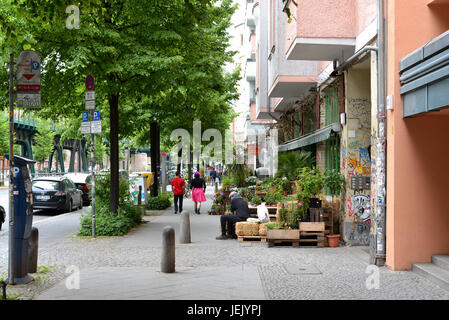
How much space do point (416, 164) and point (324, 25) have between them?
4343mm

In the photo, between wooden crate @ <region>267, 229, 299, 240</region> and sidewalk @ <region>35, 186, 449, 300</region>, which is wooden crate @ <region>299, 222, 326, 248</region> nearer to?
wooden crate @ <region>267, 229, 299, 240</region>

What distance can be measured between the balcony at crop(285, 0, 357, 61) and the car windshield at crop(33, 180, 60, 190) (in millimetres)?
13127

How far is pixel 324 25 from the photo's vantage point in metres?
11.4

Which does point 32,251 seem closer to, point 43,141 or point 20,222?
point 20,222

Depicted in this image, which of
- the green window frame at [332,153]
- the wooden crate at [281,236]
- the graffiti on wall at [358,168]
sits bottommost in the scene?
the wooden crate at [281,236]

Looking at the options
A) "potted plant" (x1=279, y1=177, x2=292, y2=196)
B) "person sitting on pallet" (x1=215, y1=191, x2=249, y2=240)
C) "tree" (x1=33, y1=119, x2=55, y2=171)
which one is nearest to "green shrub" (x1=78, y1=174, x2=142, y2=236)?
"person sitting on pallet" (x1=215, y1=191, x2=249, y2=240)

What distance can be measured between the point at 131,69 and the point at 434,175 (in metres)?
7.49

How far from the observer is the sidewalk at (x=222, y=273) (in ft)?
22.2

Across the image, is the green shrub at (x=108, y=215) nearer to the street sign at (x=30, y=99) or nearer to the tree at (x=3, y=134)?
the street sign at (x=30, y=99)

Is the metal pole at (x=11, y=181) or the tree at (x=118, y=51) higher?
the tree at (x=118, y=51)

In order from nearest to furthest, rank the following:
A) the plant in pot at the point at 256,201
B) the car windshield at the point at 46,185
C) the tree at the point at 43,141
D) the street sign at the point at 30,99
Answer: the street sign at the point at 30,99 < the plant in pot at the point at 256,201 < the car windshield at the point at 46,185 < the tree at the point at 43,141

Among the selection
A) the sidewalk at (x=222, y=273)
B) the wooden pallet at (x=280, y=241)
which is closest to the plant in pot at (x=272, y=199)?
the sidewalk at (x=222, y=273)

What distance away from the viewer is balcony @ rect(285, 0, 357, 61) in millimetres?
11391

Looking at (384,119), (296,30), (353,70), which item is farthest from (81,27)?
(384,119)
